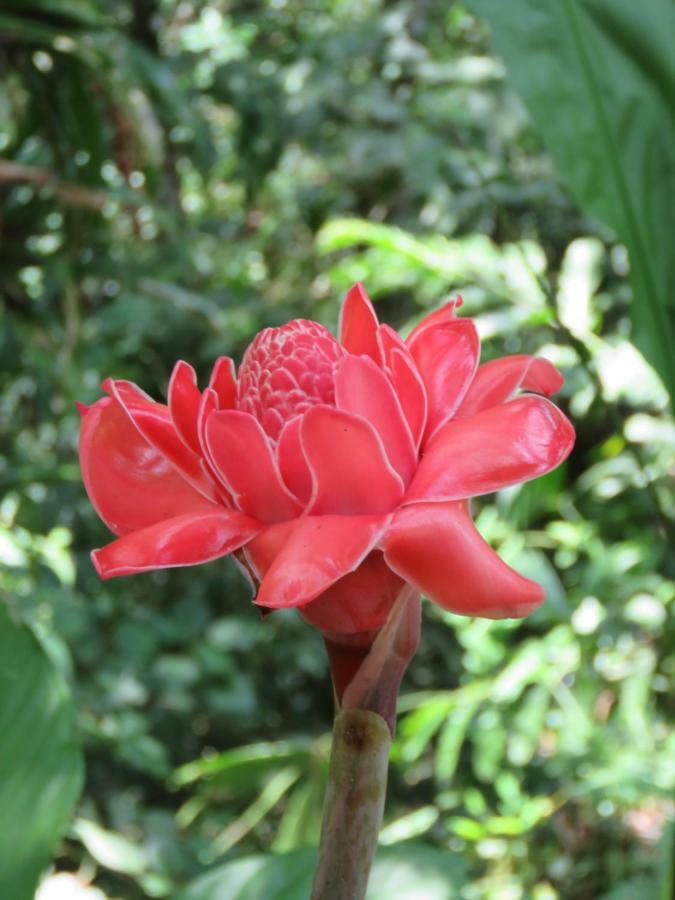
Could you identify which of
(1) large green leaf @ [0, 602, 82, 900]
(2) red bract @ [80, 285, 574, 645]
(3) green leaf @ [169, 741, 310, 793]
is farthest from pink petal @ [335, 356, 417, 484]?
(3) green leaf @ [169, 741, 310, 793]

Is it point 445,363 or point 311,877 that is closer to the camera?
point 445,363

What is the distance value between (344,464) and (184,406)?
62 mm

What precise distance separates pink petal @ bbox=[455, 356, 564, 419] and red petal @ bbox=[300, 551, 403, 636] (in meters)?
0.06

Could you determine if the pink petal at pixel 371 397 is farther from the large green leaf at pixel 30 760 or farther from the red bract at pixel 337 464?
the large green leaf at pixel 30 760

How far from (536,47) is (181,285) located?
1.35 metres

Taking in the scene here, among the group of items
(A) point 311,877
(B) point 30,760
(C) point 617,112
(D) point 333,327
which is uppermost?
(C) point 617,112

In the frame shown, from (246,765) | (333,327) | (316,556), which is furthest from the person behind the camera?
(333,327)

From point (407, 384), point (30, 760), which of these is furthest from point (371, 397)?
point (30, 760)

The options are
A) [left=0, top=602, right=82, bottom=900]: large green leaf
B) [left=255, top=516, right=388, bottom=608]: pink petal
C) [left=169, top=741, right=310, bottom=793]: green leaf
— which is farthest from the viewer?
[left=169, top=741, right=310, bottom=793]: green leaf

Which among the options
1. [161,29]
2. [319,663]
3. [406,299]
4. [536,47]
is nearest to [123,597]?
[319,663]

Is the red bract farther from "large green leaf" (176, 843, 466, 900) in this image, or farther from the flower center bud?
"large green leaf" (176, 843, 466, 900)

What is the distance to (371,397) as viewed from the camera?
0.26 m

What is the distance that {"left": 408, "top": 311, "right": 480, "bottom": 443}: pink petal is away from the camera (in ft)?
0.94

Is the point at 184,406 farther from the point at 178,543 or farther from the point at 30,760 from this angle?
the point at 30,760
